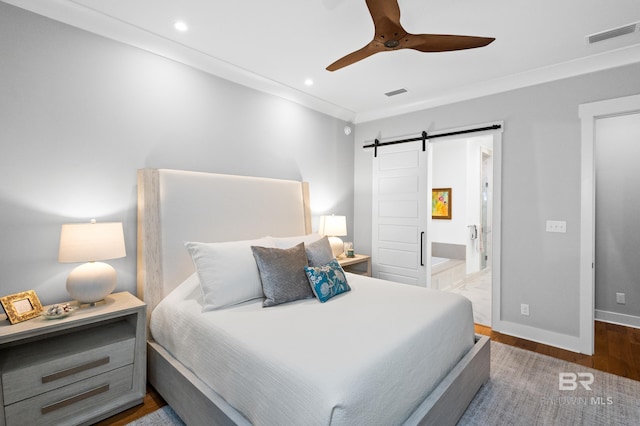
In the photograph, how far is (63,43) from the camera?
2.15 metres

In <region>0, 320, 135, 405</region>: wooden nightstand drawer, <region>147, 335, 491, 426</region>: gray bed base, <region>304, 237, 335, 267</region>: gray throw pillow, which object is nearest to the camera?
<region>147, 335, 491, 426</region>: gray bed base

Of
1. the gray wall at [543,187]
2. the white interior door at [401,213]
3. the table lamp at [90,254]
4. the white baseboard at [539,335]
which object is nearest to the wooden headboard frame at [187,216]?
the table lamp at [90,254]

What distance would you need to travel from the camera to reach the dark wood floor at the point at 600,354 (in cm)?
204

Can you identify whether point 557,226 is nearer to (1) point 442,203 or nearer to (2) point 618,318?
(2) point 618,318

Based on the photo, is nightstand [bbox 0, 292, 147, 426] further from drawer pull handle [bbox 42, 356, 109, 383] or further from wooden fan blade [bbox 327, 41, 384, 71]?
wooden fan blade [bbox 327, 41, 384, 71]

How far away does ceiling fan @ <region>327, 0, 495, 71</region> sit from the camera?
1607mm

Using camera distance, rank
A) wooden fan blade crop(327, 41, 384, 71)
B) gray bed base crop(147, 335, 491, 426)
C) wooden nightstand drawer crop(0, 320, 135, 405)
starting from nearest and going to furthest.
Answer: gray bed base crop(147, 335, 491, 426) → wooden nightstand drawer crop(0, 320, 135, 405) → wooden fan blade crop(327, 41, 384, 71)

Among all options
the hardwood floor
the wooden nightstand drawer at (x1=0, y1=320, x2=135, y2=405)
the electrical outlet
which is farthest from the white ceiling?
the hardwood floor

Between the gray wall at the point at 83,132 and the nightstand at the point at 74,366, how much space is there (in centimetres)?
34

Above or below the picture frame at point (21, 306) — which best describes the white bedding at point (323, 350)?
below

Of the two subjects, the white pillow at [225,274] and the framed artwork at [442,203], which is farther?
the framed artwork at [442,203]

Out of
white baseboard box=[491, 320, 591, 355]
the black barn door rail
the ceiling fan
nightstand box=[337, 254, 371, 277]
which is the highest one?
the ceiling fan

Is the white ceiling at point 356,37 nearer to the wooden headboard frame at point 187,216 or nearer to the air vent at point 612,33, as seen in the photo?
the air vent at point 612,33

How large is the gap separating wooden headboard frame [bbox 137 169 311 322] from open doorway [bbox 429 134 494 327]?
137 inches
